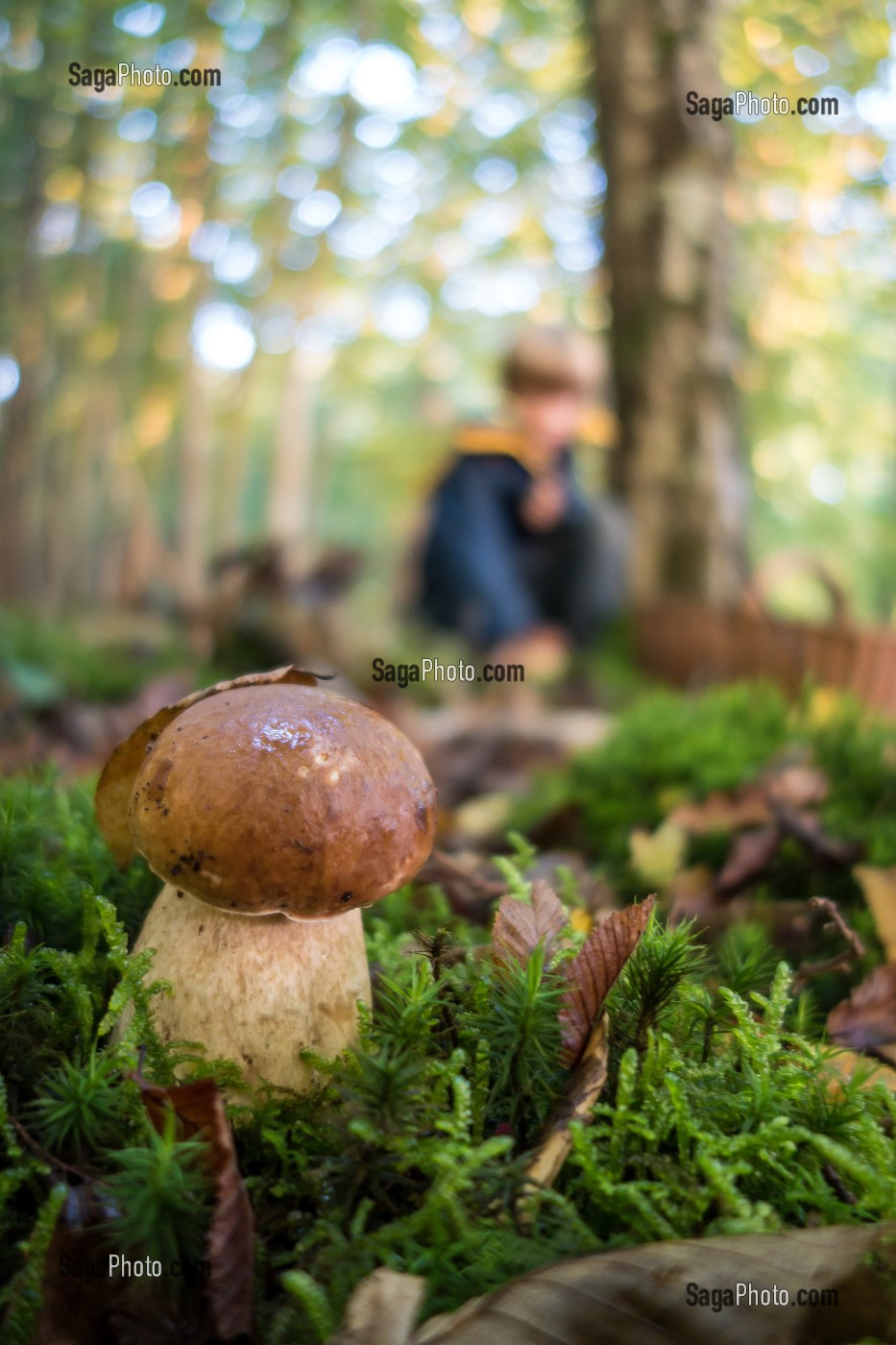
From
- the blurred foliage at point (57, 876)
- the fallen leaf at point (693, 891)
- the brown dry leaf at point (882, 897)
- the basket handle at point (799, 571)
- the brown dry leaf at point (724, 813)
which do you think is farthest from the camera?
the basket handle at point (799, 571)

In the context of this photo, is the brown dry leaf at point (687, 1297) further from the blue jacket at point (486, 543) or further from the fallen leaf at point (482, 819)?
the blue jacket at point (486, 543)

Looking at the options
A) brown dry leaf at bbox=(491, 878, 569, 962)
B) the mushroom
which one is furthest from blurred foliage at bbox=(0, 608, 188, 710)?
brown dry leaf at bbox=(491, 878, 569, 962)

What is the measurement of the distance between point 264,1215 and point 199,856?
1.30ft

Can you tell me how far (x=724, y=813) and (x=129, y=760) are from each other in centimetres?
149

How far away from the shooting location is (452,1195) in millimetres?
942

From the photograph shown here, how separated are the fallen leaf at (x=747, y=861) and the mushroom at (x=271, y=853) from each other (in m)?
1.00

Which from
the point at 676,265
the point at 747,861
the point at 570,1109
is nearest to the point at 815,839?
the point at 747,861

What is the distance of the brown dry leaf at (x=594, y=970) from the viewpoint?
1.11 m

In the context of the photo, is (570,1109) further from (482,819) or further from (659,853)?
(482,819)

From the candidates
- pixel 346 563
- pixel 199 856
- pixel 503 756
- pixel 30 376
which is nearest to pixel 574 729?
pixel 503 756

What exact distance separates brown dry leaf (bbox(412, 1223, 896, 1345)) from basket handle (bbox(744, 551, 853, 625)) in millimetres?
3032

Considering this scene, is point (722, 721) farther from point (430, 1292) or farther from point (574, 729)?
point (430, 1292)

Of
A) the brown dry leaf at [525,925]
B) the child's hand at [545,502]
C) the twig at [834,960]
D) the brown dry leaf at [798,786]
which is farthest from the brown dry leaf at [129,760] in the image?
the child's hand at [545,502]

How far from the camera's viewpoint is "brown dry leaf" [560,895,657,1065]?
1110 millimetres
